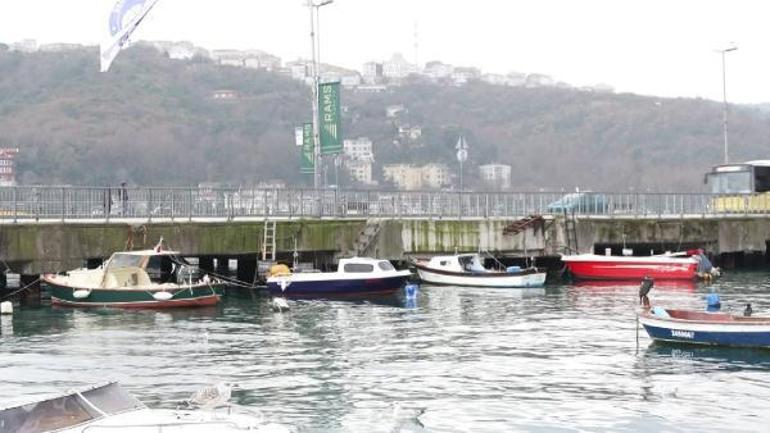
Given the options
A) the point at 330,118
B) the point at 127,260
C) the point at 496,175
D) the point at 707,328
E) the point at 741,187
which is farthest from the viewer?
the point at 496,175

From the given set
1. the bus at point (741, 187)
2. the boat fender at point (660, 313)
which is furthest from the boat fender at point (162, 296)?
the bus at point (741, 187)

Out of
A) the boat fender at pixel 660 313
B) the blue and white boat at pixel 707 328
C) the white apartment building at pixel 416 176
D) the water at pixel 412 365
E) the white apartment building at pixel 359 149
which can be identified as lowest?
the water at pixel 412 365

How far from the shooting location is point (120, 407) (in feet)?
67.3

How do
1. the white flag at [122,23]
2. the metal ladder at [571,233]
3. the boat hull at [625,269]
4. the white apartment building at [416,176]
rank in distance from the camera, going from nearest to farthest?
the white flag at [122,23]
the boat hull at [625,269]
the metal ladder at [571,233]
the white apartment building at [416,176]

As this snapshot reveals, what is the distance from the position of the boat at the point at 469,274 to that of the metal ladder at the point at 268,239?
8740mm

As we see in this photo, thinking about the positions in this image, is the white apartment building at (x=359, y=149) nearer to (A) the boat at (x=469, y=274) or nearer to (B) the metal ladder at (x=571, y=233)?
(B) the metal ladder at (x=571, y=233)

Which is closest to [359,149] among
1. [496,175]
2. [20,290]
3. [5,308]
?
[496,175]

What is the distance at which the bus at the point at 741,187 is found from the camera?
246 feet

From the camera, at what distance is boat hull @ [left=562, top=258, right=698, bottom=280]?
203 ft

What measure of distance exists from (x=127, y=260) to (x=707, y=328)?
26067 mm

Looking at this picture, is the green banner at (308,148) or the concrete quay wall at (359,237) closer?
the concrete quay wall at (359,237)

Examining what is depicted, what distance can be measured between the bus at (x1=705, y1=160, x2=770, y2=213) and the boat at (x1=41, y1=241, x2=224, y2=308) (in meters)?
40.7

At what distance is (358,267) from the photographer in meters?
53.8

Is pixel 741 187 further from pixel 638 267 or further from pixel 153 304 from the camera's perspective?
pixel 153 304
